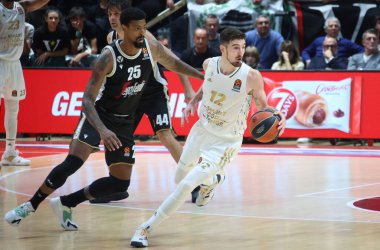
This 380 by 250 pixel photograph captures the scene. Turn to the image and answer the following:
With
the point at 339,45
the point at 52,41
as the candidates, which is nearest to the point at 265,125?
the point at 339,45

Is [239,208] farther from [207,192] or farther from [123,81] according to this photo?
[123,81]

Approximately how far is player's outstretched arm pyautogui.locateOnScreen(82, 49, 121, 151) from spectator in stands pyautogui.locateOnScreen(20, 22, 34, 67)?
28.0ft

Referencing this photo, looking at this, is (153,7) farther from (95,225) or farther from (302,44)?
(95,225)

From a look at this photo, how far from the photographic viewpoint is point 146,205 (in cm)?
875

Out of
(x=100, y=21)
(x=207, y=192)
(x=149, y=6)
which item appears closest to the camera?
(x=207, y=192)

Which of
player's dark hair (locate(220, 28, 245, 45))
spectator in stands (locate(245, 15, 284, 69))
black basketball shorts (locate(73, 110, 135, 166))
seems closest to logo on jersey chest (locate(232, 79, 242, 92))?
player's dark hair (locate(220, 28, 245, 45))

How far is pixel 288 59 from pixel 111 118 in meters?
7.62

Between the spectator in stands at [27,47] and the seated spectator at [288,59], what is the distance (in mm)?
4208

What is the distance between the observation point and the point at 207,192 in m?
8.04

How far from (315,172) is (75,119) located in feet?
16.6

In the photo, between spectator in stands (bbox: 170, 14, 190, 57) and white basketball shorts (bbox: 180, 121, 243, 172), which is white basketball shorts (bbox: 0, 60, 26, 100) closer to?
white basketball shorts (bbox: 180, 121, 243, 172)

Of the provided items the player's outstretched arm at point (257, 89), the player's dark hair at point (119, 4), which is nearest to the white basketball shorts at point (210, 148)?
the player's outstretched arm at point (257, 89)

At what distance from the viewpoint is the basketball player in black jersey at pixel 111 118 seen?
23.9 feet

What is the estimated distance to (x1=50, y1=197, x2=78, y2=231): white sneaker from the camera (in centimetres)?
738
